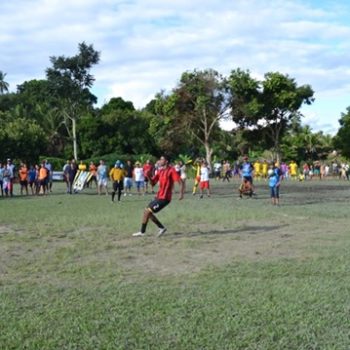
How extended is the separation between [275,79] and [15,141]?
2214 centimetres

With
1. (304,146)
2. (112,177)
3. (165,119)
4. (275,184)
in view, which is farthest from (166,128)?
(275,184)

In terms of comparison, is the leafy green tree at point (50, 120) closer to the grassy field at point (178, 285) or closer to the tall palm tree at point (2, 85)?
the tall palm tree at point (2, 85)

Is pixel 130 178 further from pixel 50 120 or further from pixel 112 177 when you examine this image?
pixel 50 120

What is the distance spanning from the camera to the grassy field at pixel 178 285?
5.76 metres

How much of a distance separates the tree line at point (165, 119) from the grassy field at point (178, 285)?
39369 mm

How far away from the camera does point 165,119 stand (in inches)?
2195

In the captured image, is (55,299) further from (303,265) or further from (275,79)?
(275,79)

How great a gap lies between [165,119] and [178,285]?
158ft

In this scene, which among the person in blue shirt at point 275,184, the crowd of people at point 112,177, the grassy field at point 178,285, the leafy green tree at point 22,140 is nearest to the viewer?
the grassy field at point 178,285

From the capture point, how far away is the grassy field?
5.76 m

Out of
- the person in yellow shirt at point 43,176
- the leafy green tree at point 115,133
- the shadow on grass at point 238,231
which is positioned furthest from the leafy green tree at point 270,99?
the shadow on grass at point 238,231

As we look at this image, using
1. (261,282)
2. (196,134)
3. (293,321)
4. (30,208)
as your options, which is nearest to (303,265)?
(261,282)

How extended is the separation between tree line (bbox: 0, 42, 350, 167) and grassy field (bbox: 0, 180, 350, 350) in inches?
1550

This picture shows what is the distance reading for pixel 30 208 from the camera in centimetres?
2083
